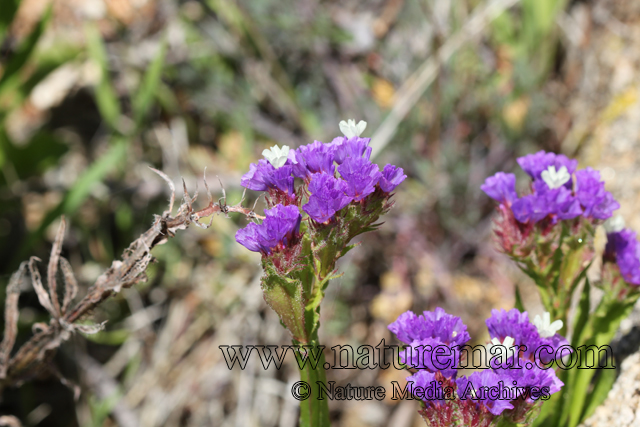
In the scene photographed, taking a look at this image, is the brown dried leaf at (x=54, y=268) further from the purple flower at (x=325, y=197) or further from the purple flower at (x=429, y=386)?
the purple flower at (x=429, y=386)

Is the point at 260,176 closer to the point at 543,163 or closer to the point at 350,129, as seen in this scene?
the point at 350,129

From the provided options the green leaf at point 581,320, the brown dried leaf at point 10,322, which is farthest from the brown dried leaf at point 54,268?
the green leaf at point 581,320

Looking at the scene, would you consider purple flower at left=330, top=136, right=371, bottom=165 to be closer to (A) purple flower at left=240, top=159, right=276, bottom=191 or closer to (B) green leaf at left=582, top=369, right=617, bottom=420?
(A) purple flower at left=240, top=159, right=276, bottom=191

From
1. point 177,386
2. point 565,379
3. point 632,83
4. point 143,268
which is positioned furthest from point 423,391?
point 632,83

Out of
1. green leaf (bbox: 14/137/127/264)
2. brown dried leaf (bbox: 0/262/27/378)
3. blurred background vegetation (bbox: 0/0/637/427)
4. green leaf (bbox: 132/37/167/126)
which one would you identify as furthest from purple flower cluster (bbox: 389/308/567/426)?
green leaf (bbox: 132/37/167/126)

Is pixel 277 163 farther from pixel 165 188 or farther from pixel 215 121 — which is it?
pixel 215 121

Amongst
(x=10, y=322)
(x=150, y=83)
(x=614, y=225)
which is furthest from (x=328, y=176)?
(x=150, y=83)

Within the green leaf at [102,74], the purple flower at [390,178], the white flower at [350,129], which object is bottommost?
the purple flower at [390,178]
